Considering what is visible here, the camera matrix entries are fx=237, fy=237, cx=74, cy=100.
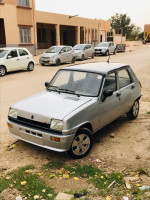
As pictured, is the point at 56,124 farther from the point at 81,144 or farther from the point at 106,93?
the point at 106,93

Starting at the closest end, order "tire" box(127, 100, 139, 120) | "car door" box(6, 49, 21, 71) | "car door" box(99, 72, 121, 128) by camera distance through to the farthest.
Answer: "car door" box(99, 72, 121, 128) < "tire" box(127, 100, 139, 120) < "car door" box(6, 49, 21, 71)

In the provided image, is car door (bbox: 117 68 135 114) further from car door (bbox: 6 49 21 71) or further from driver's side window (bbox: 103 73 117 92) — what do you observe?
car door (bbox: 6 49 21 71)

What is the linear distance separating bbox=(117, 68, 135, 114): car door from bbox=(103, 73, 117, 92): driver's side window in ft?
0.70

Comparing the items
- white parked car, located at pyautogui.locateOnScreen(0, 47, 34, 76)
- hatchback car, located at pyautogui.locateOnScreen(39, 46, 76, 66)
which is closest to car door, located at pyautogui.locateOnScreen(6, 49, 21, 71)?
white parked car, located at pyautogui.locateOnScreen(0, 47, 34, 76)

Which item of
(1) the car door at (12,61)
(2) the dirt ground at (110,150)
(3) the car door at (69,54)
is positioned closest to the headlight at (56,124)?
(2) the dirt ground at (110,150)

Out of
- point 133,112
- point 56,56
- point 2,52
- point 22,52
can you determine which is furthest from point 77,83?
point 56,56

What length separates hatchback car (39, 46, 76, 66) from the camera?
18752 mm

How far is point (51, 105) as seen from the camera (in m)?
4.63

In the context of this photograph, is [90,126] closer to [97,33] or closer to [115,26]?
[97,33]

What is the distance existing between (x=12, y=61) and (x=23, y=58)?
101 centimetres

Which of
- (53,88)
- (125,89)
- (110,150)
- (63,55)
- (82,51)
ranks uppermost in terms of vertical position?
(82,51)

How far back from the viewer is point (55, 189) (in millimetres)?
3729

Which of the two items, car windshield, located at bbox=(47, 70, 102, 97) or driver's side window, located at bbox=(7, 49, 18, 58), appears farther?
driver's side window, located at bbox=(7, 49, 18, 58)

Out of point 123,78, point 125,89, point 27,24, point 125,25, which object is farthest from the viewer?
point 125,25
